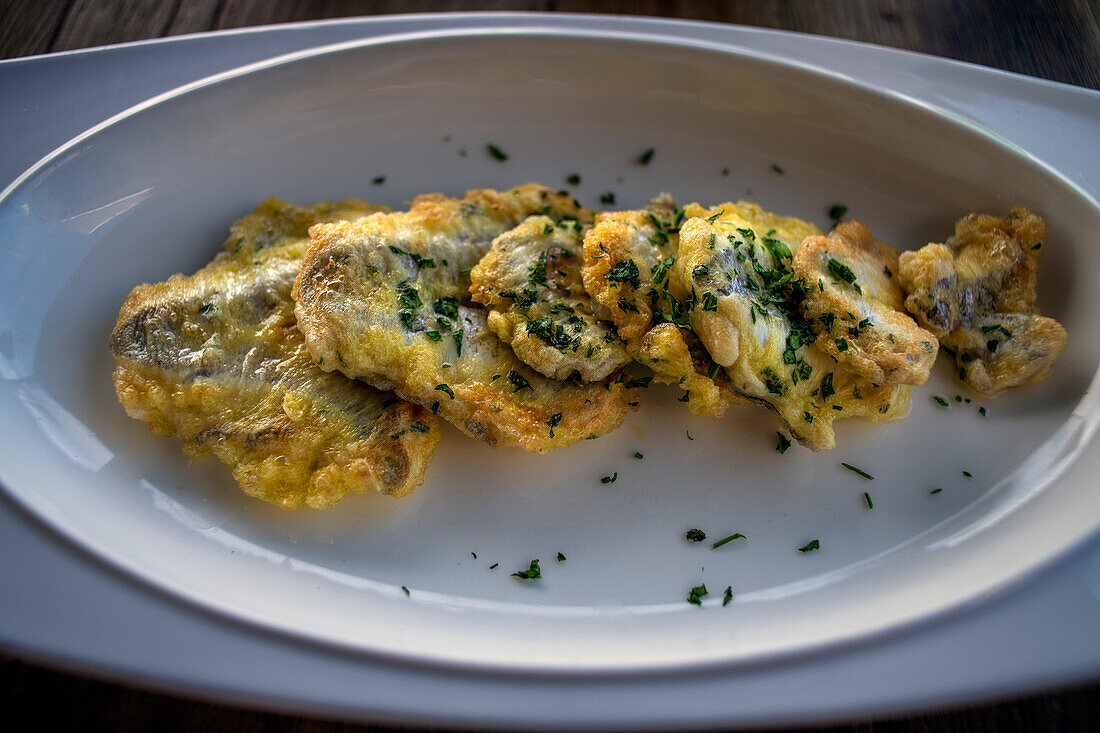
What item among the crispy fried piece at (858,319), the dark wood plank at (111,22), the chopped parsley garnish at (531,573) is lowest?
the chopped parsley garnish at (531,573)

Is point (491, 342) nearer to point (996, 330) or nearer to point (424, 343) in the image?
point (424, 343)

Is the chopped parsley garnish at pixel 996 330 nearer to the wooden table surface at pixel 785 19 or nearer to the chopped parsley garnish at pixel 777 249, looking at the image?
the chopped parsley garnish at pixel 777 249

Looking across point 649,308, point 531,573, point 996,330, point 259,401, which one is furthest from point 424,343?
point 996,330

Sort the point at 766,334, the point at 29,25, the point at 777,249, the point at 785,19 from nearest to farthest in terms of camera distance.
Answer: the point at 766,334
the point at 777,249
the point at 29,25
the point at 785,19

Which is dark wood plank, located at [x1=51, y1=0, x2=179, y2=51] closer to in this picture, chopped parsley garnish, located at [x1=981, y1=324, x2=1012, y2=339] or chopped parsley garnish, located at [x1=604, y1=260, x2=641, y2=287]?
chopped parsley garnish, located at [x1=604, y1=260, x2=641, y2=287]

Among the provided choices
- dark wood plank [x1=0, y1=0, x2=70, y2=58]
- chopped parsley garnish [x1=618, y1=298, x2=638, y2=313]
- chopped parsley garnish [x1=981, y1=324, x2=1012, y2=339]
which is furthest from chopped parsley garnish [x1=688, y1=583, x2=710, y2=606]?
dark wood plank [x1=0, y1=0, x2=70, y2=58]

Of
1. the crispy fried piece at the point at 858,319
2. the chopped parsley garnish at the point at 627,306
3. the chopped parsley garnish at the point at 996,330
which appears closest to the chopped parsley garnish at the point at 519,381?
the chopped parsley garnish at the point at 627,306
